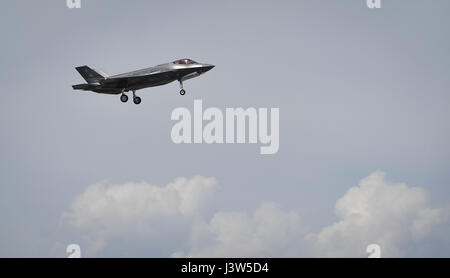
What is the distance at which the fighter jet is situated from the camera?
309ft

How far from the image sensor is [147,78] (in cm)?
9450

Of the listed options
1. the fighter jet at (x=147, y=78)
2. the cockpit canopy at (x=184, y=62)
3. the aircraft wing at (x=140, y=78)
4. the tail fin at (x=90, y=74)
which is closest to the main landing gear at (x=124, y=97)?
the fighter jet at (x=147, y=78)

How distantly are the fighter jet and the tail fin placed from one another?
14.0 feet

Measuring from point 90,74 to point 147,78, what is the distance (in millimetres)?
10824

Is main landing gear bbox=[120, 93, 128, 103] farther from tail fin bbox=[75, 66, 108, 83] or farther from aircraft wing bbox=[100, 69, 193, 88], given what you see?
tail fin bbox=[75, 66, 108, 83]

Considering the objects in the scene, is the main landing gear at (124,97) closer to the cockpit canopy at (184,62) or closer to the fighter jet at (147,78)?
the fighter jet at (147,78)

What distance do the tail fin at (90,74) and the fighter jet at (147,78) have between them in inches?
168

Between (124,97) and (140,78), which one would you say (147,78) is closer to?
(140,78)

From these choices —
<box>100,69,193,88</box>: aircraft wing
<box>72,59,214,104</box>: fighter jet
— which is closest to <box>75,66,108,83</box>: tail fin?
<box>72,59,214,104</box>: fighter jet

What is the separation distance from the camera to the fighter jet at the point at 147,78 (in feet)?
309
